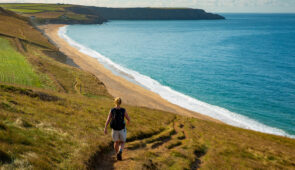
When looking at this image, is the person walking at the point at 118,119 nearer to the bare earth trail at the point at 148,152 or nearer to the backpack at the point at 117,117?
the backpack at the point at 117,117

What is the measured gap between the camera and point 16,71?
118 ft

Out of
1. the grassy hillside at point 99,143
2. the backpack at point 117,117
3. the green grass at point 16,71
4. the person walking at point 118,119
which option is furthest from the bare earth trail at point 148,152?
the green grass at point 16,71

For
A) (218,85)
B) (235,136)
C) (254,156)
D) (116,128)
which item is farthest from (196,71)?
(116,128)

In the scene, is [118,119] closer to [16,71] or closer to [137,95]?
[16,71]

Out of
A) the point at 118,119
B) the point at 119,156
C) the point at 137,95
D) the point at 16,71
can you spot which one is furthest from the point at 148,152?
the point at 137,95

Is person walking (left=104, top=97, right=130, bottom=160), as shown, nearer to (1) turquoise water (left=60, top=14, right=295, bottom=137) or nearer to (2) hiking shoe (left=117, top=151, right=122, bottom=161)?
(2) hiking shoe (left=117, top=151, right=122, bottom=161)

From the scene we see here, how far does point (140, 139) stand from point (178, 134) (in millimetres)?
4971

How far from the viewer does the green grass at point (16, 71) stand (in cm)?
3216

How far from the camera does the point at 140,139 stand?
707 inches

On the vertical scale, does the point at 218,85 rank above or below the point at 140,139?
below

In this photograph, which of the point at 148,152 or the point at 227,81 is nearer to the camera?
the point at 148,152

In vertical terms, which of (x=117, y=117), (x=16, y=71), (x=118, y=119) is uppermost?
(x=117, y=117)

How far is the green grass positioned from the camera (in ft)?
105

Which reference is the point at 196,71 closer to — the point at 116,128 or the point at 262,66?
the point at 262,66
